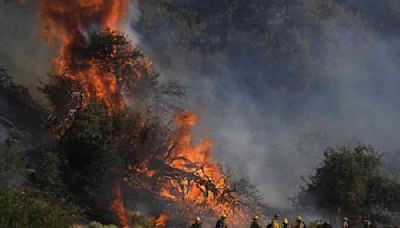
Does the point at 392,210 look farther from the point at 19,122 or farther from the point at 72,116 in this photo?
the point at 19,122

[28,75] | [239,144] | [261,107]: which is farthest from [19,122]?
[261,107]

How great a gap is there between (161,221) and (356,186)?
14268 millimetres

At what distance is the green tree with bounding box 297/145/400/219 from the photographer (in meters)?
38.1

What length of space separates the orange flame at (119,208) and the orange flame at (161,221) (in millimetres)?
1889

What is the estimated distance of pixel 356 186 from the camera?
37812 millimetres

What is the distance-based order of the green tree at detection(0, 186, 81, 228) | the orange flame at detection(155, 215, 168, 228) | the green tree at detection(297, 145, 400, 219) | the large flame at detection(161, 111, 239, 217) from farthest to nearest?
the green tree at detection(297, 145, 400, 219) < the large flame at detection(161, 111, 239, 217) < the orange flame at detection(155, 215, 168, 228) < the green tree at detection(0, 186, 81, 228)

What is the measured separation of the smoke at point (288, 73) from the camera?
68.2 meters

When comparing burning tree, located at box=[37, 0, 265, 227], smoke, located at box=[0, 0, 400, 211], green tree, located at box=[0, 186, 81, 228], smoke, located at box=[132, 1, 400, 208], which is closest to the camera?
green tree, located at box=[0, 186, 81, 228]

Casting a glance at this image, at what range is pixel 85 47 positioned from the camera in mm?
40062

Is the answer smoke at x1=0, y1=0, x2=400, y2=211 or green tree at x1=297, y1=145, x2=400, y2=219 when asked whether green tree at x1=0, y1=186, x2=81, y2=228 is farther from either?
smoke at x1=0, y1=0, x2=400, y2=211

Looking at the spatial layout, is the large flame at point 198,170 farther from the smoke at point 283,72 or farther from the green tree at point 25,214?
the smoke at point 283,72

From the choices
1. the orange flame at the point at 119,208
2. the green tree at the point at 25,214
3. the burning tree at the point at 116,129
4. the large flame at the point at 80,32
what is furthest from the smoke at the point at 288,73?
the green tree at the point at 25,214

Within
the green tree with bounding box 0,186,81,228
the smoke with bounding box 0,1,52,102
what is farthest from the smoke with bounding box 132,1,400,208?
the green tree with bounding box 0,186,81,228

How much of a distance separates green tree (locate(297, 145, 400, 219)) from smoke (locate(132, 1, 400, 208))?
2077 cm
